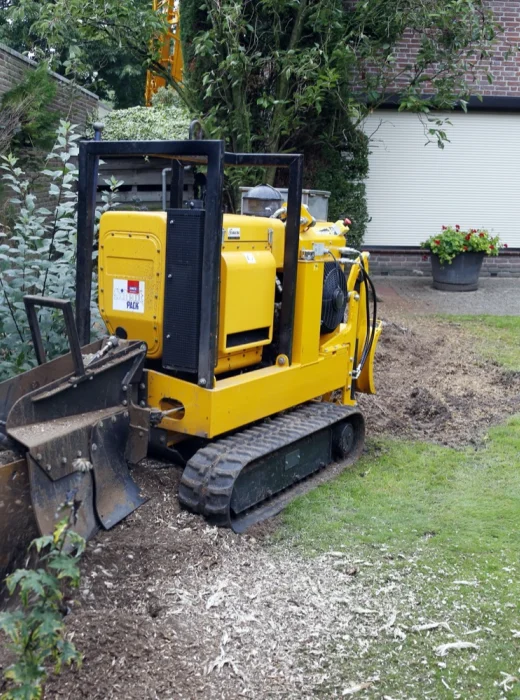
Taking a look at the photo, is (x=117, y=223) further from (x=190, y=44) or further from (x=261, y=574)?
(x=190, y=44)

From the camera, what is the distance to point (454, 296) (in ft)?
41.8

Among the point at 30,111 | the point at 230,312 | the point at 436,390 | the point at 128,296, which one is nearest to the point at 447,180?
the point at 30,111

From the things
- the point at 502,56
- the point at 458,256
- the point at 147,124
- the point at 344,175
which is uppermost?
the point at 502,56

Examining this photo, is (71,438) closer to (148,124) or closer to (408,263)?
(148,124)

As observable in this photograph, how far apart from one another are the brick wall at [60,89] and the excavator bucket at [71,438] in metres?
6.14

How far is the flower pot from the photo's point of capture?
12953mm

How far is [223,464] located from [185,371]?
543 mm

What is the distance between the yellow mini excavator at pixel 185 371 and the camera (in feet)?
12.9

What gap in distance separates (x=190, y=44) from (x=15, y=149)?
3044mm

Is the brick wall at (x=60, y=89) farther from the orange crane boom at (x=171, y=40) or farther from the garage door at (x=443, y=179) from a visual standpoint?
the garage door at (x=443, y=179)

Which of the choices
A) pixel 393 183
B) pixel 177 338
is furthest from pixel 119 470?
pixel 393 183

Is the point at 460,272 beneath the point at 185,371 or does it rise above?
above

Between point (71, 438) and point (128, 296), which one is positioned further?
point (128, 296)

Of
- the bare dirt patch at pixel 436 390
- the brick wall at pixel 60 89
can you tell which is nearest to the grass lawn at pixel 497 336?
the bare dirt patch at pixel 436 390
